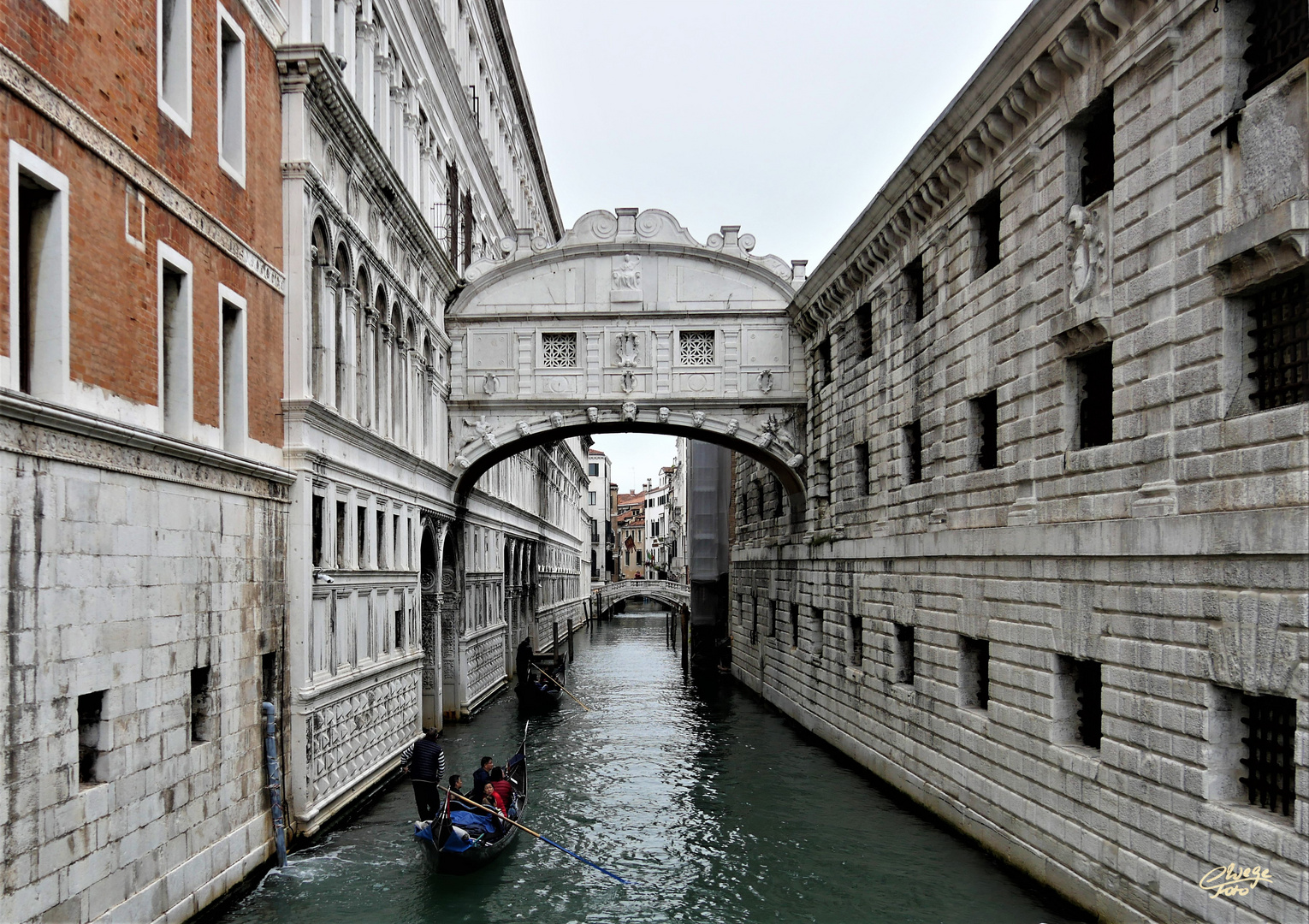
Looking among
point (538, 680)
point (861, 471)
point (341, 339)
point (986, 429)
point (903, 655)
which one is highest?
point (341, 339)

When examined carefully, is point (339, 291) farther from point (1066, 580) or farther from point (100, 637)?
point (1066, 580)

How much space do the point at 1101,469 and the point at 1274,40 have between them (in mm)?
3797

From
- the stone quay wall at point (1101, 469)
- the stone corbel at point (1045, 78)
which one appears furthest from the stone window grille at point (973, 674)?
the stone corbel at point (1045, 78)

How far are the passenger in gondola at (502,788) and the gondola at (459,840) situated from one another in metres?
0.81

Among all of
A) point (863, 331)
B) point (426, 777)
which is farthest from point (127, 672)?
point (863, 331)

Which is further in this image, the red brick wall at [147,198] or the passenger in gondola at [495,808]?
the passenger in gondola at [495,808]

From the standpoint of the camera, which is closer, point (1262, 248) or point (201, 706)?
point (1262, 248)

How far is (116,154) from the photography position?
8883mm

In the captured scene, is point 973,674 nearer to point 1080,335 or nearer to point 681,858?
point 681,858

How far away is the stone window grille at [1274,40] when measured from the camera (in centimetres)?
795

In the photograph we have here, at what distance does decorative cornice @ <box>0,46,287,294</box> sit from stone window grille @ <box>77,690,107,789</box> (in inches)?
160

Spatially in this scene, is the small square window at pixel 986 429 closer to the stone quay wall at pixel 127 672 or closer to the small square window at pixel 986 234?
the small square window at pixel 986 234

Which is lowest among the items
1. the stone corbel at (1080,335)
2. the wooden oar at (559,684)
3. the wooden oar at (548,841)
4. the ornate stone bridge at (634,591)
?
the ornate stone bridge at (634,591)

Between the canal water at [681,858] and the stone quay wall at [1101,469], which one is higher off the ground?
the stone quay wall at [1101,469]
